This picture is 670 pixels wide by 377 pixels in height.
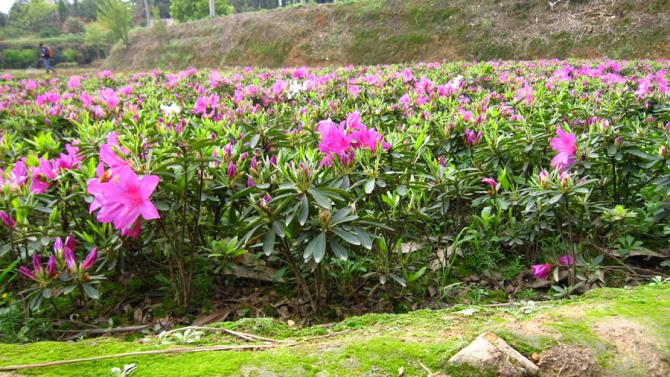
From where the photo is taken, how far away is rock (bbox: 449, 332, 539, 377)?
0.96 metres

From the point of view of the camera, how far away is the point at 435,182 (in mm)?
1931

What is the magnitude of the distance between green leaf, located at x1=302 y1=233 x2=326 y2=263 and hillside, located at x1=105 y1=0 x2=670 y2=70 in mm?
16072

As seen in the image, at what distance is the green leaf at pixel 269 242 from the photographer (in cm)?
139

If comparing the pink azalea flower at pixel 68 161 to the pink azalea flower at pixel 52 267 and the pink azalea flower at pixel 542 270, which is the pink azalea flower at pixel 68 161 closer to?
the pink azalea flower at pixel 52 267

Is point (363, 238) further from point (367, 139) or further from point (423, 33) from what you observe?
point (423, 33)

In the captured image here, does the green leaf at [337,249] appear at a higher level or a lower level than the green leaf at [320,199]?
lower

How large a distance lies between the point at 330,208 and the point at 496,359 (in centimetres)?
63

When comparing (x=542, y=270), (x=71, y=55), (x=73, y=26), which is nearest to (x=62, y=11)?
(x=73, y=26)

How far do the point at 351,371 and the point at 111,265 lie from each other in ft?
3.70

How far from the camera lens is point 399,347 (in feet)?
3.42

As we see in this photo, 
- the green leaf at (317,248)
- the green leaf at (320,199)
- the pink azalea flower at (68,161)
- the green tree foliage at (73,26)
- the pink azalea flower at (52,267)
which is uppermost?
the green tree foliage at (73,26)

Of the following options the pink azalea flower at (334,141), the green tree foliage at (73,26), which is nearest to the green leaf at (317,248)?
the pink azalea flower at (334,141)

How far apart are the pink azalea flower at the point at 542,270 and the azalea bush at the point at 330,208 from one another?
0.02 m

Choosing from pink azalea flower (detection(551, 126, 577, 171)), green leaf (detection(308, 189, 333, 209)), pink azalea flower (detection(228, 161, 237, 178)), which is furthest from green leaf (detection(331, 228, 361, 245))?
pink azalea flower (detection(551, 126, 577, 171))
